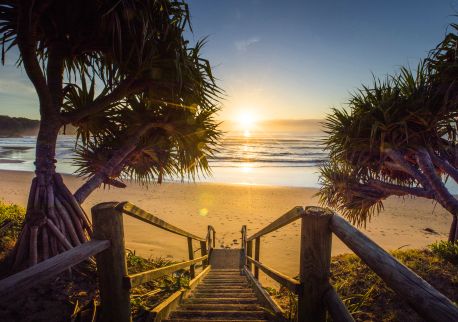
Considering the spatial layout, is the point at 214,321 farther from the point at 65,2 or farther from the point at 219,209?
the point at 219,209

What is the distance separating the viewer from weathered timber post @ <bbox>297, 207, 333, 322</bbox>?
155 centimetres

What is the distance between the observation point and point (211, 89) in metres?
4.46

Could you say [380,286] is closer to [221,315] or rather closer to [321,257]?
[221,315]

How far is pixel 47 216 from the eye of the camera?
3.23 metres

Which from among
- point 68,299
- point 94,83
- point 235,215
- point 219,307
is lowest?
point 235,215

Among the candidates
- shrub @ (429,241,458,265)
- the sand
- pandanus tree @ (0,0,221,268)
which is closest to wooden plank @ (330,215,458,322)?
pandanus tree @ (0,0,221,268)

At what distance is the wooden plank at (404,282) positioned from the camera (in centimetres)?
89

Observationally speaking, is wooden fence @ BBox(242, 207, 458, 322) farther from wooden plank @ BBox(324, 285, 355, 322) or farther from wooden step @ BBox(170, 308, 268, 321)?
wooden step @ BBox(170, 308, 268, 321)

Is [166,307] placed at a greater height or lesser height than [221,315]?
greater

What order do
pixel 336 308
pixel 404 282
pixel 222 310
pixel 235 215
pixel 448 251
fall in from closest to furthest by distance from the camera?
pixel 404 282 → pixel 336 308 → pixel 222 310 → pixel 448 251 → pixel 235 215

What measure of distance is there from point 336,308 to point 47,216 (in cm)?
324

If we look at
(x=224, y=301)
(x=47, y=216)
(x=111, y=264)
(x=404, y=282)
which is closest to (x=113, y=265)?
(x=111, y=264)

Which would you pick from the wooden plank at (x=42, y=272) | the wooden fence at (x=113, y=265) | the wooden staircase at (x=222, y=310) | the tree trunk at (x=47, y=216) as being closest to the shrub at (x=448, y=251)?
the wooden staircase at (x=222, y=310)

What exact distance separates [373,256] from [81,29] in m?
4.07
